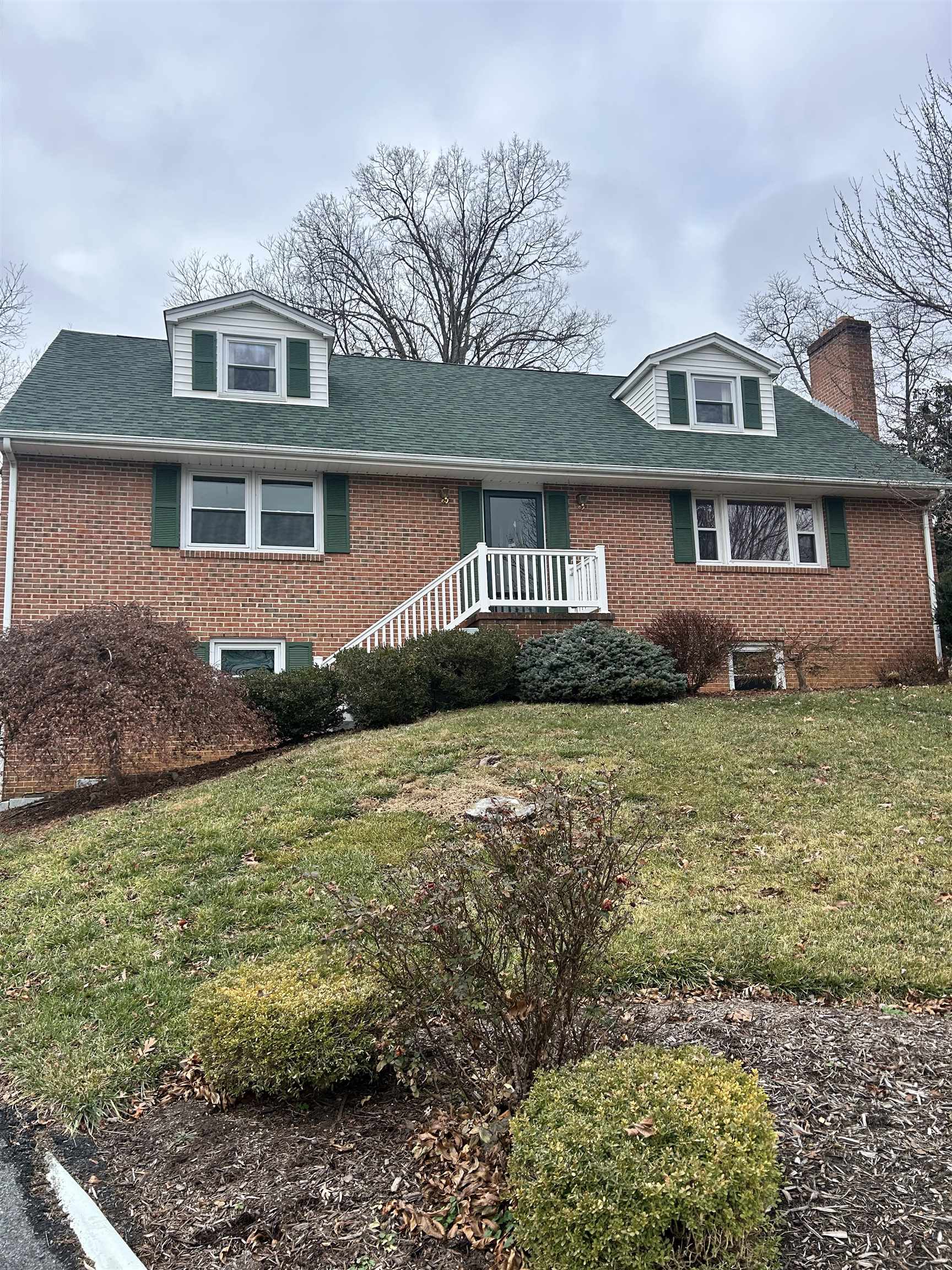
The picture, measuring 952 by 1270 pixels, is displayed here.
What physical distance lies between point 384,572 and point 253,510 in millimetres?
2062

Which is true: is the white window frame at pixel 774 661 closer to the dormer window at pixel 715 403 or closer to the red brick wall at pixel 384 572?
the red brick wall at pixel 384 572

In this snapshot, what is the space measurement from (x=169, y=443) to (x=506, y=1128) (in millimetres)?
10868

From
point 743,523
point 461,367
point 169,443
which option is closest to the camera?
point 169,443

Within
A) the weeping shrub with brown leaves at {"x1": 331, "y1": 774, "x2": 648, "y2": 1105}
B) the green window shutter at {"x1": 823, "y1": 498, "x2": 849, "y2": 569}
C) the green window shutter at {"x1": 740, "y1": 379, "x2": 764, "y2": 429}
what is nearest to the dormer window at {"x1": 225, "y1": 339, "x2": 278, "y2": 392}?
the green window shutter at {"x1": 740, "y1": 379, "x2": 764, "y2": 429}

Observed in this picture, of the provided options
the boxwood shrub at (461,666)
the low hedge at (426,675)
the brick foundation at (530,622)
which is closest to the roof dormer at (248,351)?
the brick foundation at (530,622)

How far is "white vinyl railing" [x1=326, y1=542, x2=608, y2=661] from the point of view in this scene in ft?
40.9

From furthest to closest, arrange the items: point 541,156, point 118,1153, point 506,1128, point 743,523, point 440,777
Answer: point 541,156 → point 743,523 → point 440,777 → point 118,1153 → point 506,1128

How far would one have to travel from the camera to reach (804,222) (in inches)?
475

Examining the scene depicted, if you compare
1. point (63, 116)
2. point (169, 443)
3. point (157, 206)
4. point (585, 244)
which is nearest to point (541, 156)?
point (585, 244)

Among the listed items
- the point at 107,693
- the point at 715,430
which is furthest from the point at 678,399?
the point at 107,693

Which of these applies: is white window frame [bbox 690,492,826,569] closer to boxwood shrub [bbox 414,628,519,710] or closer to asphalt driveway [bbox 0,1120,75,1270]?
boxwood shrub [bbox 414,628,519,710]

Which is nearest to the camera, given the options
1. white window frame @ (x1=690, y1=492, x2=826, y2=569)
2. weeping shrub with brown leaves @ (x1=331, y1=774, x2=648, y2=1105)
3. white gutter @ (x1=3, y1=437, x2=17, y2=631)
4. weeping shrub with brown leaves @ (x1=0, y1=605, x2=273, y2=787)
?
weeping shrub with brown leaves @ (x1=331, y1=774, x2=648, y2=1105)

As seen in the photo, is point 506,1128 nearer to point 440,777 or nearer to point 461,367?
point 440,777

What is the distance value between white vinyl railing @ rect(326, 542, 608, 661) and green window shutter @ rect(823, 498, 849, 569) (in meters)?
4.22
